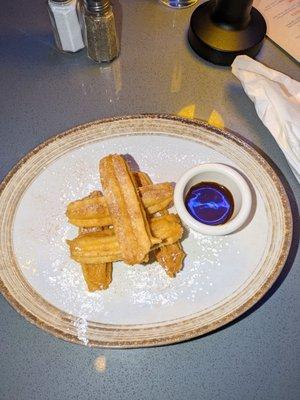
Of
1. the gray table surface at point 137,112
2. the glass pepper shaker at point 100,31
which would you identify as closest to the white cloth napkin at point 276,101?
the gray table surface at point 137,112

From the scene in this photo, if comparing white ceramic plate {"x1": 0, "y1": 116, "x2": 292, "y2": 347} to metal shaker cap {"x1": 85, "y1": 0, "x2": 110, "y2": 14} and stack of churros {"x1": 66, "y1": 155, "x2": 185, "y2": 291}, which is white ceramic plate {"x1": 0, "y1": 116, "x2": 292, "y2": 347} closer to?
stack of churros {"x1": 66, "y1": 155, "x2": 185, "y2": 291}

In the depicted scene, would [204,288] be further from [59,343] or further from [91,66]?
[91,66]

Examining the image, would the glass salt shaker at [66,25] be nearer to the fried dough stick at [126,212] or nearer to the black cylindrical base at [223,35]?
the black cylindrical base at [223,35]

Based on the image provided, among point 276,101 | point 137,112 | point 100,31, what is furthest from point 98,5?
point 276,101

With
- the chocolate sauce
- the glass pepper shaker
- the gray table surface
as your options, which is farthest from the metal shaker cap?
the chocolate sauce

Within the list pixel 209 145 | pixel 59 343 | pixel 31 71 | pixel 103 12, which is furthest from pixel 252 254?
pixel 31 71
